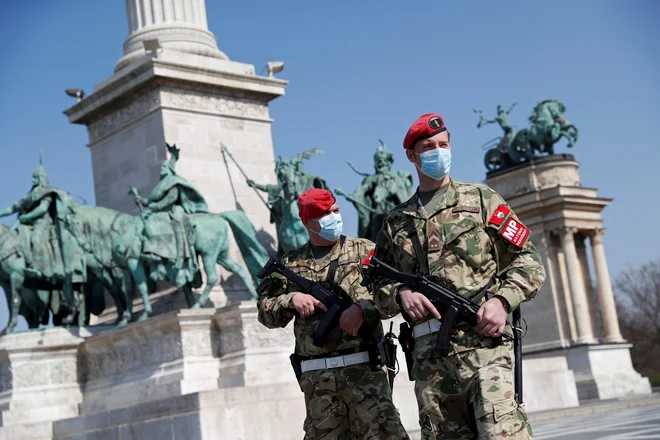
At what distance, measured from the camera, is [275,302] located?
20.0 feet

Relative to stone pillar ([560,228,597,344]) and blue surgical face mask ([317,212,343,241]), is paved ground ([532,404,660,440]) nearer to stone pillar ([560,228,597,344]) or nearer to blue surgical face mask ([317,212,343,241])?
blue surgical face mask ([317,212,343,241])

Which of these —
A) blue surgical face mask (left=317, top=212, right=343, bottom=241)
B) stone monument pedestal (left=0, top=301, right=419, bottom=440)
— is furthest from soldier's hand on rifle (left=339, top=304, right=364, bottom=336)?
stone monument pedestal (left=0, top=301, right=419, bottom=440)

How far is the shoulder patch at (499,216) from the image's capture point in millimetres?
4922

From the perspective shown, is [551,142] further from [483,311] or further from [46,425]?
[483,311]

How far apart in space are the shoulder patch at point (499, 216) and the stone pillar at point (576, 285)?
36523 millimetres

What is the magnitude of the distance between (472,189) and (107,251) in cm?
1444

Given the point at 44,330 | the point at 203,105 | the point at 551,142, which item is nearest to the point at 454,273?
the point at 44,330

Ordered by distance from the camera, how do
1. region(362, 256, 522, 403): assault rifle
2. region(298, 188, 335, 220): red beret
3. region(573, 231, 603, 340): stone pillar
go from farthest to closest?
1. region(573, 231, 603, 340): stone pillar
2. region(298, 188, 335, 220): red beret
3. region(362, 256, 522, 403): assault rifle

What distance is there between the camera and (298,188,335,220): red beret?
19.6 feet

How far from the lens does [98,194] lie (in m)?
21.5

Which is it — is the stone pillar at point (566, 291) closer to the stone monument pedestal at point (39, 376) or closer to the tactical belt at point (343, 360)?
the stone monument pedestal at point (39, 376)

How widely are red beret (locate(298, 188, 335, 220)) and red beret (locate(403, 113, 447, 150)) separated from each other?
3.06 ft

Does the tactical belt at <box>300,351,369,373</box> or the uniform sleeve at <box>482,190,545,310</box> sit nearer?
the uniform sleeve at <box>482,190,545,310</box>

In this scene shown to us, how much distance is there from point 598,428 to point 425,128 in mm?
9447
